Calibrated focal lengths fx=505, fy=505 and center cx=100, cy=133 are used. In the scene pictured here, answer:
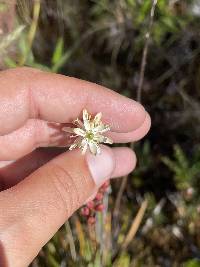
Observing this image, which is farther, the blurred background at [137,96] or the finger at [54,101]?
the blurred background at [137,96]

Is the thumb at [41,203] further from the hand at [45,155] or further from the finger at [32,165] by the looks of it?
the finger at [32,165]

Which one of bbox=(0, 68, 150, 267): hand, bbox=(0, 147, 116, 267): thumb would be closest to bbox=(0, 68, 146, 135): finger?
bbox=(0, 68, 150, 267): hand

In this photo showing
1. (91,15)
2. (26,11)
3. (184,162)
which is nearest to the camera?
(26,11)

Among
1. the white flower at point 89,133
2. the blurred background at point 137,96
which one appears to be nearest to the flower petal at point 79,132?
the white flower at point 89,133

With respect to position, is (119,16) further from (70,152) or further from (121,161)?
(70,152)

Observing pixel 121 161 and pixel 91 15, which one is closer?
pixel 121 161

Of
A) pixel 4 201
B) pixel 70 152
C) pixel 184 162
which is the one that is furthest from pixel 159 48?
pixel 4 201

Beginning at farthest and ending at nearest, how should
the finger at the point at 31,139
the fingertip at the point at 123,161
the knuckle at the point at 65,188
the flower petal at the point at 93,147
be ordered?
the fingertip at the point at 123,161 → the finger at the point at 31,139 → the flower petal at the point at 93,147 → the knuckle at the point at 65,188
